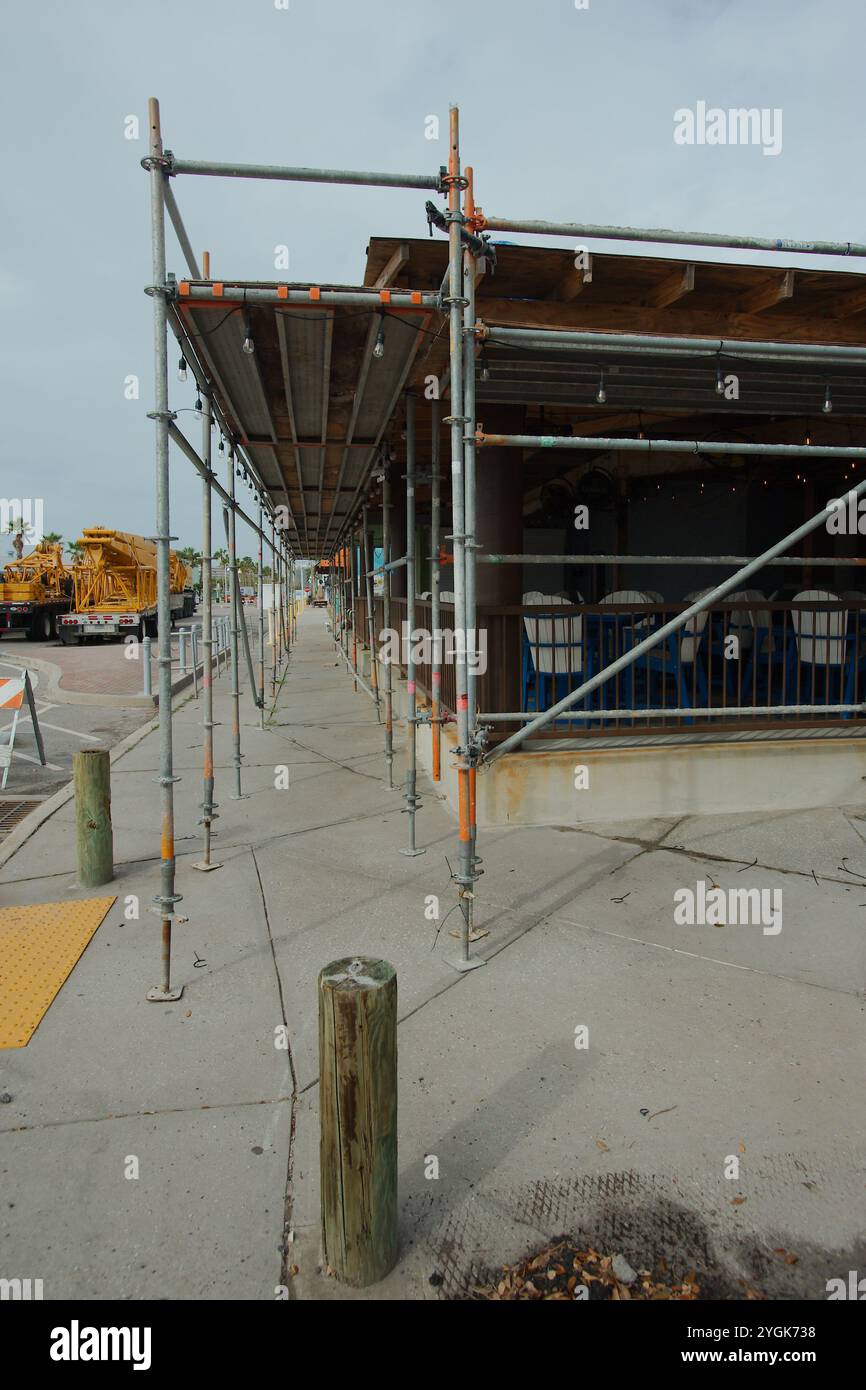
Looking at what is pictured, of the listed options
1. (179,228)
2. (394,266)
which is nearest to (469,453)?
(394,266)

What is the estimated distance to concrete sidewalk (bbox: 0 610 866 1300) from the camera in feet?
7.31

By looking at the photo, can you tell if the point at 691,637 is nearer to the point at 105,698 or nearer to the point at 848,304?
the point at 848,304

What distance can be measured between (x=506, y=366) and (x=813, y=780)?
149 inches

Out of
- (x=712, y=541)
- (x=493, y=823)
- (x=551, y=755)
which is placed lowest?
(x=493, y=823)

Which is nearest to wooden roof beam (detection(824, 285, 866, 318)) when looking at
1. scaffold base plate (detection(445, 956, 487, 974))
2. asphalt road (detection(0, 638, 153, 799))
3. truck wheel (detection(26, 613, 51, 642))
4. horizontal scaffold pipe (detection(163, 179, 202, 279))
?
horizontal scaffold pipe (detection(163, 179, 202, 279))

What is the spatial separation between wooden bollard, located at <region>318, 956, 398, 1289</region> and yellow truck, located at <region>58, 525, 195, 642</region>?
24872mm

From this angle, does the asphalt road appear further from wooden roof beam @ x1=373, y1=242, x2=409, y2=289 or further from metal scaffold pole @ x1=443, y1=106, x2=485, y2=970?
wooden roof beam @ x1=373, y1=242, x2=409, y2=289

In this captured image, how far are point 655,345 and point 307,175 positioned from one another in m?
1.87

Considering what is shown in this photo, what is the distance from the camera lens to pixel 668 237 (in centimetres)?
400

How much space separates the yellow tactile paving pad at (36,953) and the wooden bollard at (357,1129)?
5.89ft

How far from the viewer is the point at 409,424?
214 inches

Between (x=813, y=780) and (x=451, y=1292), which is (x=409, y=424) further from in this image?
(x=451, y=1292)

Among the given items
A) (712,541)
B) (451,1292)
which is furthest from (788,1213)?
(712,541)

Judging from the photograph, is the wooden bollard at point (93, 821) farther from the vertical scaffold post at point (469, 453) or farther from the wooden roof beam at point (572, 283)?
the wooden roof beam at point (572, 283)
